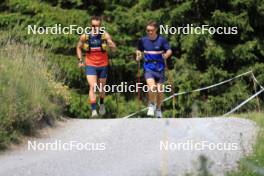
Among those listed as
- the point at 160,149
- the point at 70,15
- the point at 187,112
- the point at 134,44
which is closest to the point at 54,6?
the point at 70,15

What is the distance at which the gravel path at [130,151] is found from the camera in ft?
28.9

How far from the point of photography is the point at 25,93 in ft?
40.5

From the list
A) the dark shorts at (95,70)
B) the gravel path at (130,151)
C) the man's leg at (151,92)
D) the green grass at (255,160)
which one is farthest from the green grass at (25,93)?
the green grass at (255,160)

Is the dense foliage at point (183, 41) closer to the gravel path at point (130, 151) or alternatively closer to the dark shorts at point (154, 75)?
the dark shorts at point (154, 75)

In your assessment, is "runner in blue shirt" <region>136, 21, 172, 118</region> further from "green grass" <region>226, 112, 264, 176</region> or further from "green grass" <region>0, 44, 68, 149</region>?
"green grass" <region>226, 112, 264, 176</region>

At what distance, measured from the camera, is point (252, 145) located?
9758 millimetres

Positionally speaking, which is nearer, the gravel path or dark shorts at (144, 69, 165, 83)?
the gravel path

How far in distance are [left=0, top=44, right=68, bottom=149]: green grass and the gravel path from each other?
1.06ft

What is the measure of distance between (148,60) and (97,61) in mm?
1010

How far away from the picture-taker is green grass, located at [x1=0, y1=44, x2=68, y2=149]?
11.1 metres

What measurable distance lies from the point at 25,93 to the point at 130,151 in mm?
2705

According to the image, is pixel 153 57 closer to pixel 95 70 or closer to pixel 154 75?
pixel 154 75

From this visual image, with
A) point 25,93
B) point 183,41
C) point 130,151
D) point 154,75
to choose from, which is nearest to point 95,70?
point 154,75

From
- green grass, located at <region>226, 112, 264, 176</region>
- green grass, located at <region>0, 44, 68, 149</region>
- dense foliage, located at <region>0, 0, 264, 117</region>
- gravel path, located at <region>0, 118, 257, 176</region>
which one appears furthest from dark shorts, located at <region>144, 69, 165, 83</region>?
dense foliage, located at <region>0, 0, 264, 117</region>
